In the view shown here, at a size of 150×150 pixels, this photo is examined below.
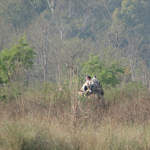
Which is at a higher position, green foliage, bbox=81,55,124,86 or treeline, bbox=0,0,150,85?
treeline, bbox=0,0,150,85

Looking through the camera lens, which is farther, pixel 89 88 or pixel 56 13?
pixel 56 13

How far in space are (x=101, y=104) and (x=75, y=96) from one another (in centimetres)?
307

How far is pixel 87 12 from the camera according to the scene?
53969mm

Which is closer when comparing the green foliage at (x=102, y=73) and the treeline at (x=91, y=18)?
the green foliage at (x=102, y=73)

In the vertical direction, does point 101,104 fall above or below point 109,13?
below

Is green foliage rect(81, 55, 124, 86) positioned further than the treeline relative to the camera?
No

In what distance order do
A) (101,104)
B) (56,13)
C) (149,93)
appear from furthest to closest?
(56,13) < (149,93) < (101,104)

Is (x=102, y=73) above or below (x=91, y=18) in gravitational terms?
below

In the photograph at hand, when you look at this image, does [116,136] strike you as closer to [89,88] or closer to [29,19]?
[89,88]

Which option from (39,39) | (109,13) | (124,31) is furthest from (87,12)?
(39,39)

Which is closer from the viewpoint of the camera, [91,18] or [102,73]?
[102,73]

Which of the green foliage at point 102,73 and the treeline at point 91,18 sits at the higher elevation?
the treeline at point 91,18

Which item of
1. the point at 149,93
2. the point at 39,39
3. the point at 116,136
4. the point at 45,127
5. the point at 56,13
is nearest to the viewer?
the point at 116,136

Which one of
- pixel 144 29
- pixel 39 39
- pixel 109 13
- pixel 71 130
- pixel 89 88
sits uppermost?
pixel 109 13
